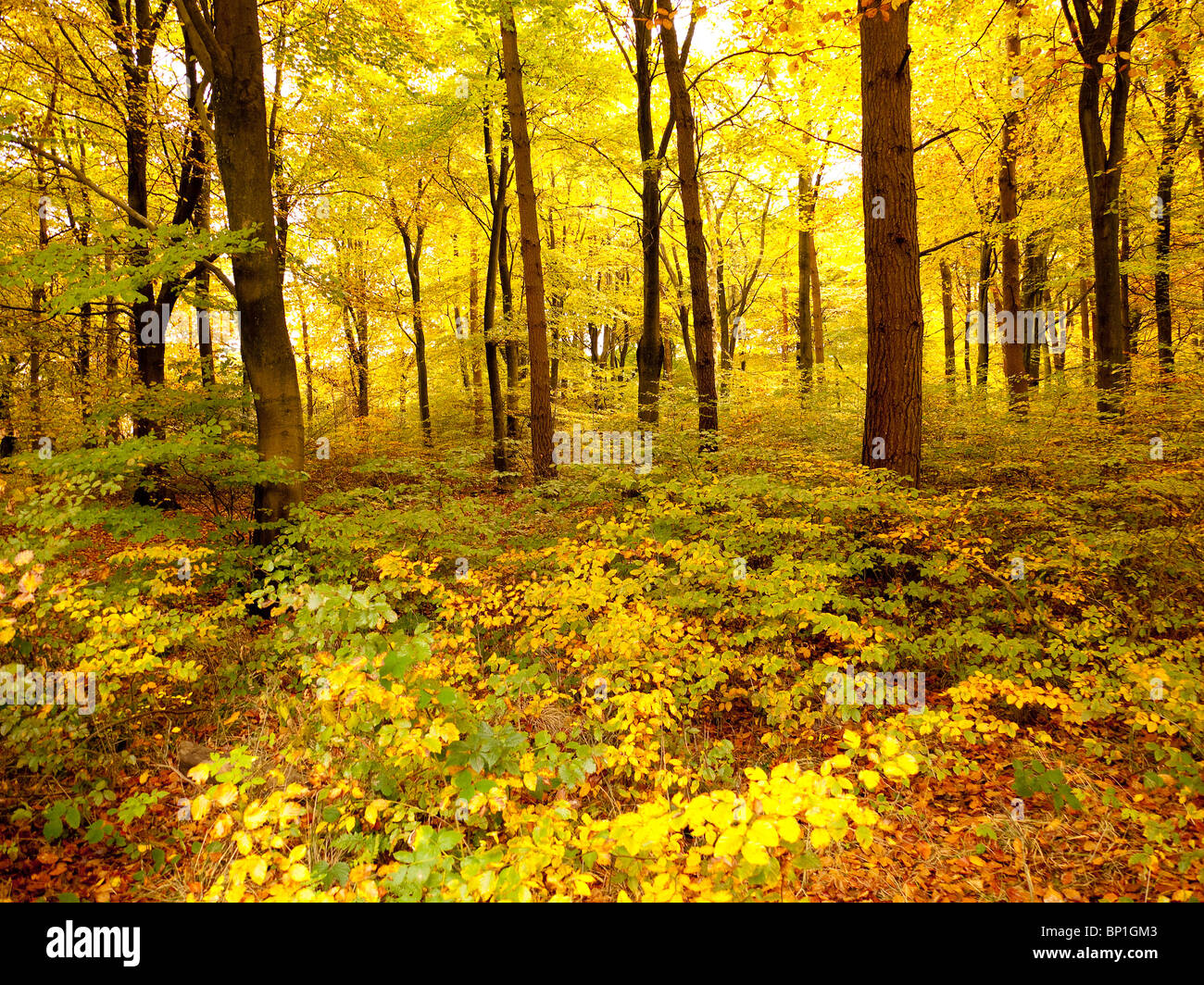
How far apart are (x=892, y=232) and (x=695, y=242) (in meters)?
4.15

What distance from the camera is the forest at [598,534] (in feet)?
9.62

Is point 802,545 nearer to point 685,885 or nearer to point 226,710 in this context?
point 685,885

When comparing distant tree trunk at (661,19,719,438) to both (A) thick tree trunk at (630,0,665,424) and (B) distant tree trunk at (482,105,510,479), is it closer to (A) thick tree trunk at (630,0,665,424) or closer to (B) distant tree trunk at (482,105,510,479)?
(A) thick tree trunk at (630,0,665,424)

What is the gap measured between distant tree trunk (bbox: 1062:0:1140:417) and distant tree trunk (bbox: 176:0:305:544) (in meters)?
11.5

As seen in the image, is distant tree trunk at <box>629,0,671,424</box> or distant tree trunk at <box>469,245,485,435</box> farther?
distant tree trunk at <box>469,245,485,435</box>

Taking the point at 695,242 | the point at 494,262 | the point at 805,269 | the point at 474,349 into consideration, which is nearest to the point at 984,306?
the point at 805,269

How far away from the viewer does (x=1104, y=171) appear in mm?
9008

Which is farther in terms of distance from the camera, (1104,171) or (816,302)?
(816,302)

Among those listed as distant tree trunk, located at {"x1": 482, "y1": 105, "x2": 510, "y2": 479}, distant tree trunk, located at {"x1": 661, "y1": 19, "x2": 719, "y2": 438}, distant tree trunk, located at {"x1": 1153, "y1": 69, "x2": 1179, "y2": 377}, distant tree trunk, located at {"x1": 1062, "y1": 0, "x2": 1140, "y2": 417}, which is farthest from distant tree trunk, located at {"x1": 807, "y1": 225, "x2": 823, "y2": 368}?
distant tree trunk, located at {"x1": 482, "y1": 105, "x2": 510, "y2": 479}

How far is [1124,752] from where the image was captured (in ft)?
11.5

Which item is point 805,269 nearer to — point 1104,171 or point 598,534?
point 1104,171

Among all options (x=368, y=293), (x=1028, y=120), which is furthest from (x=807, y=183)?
(x=368, y=293)

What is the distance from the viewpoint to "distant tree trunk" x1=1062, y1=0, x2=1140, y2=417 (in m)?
8.66

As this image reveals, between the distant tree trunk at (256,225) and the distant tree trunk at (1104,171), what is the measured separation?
455 inches
